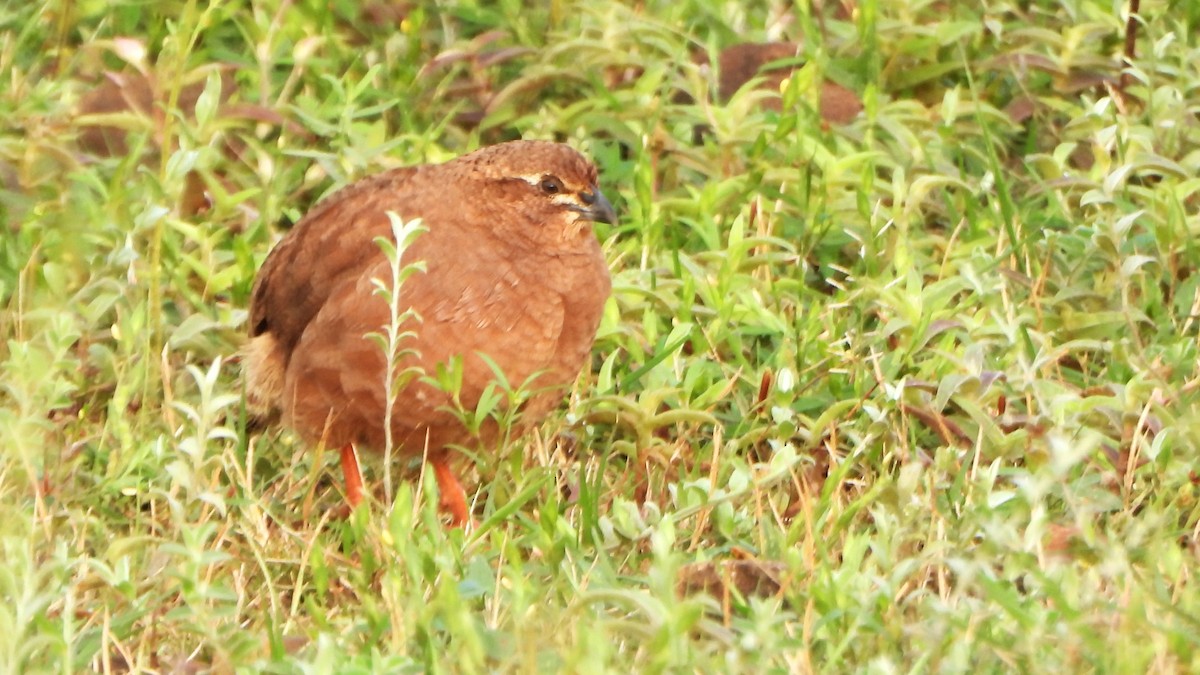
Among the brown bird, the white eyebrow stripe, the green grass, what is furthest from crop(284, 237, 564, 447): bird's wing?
the white eyebrow stripe

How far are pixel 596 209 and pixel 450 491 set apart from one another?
2.99 ft

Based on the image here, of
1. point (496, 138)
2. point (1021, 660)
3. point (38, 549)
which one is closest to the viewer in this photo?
point (1021, 660)

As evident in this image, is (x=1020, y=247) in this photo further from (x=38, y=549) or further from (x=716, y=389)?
(x=38, y=549)

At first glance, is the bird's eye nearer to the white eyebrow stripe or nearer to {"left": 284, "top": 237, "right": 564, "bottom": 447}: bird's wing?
the white eyebrow stripe

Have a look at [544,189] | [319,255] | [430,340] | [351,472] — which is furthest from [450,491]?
[544,189]

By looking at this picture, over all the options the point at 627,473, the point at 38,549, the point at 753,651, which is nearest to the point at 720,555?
the point at 627,473

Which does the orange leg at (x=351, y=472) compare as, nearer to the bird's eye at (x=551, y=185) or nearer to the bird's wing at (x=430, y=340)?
the bird's wing at (x=430, y=340)

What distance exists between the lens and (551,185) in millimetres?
5754

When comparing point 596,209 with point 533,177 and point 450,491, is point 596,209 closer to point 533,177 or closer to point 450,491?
point 533,177

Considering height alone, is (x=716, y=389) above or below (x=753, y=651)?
below

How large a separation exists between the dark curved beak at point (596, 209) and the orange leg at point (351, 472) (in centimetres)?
95

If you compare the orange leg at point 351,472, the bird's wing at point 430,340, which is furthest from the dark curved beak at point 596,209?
the orange leg at point 351,472

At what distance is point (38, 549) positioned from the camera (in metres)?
5.04

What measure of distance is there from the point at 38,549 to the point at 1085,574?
101 inches
